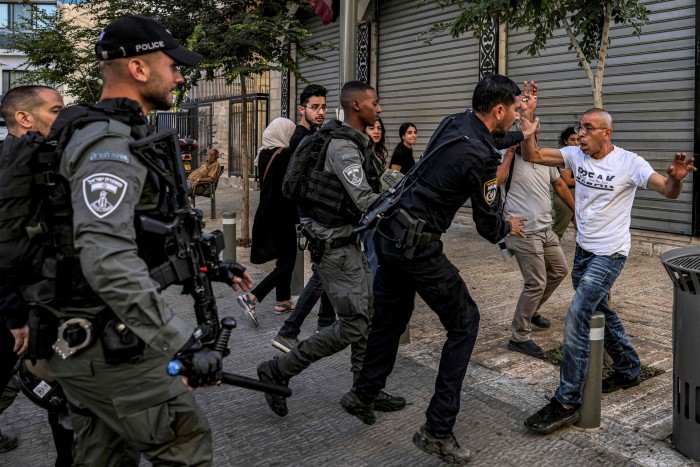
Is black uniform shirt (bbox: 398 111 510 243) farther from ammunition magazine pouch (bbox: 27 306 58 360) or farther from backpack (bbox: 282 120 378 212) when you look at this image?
ammunition magazine pouch (bbox: 27 306 58 360)

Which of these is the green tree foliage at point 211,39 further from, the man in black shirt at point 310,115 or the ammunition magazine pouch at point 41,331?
the ammunition magazine pouch at point 41,331

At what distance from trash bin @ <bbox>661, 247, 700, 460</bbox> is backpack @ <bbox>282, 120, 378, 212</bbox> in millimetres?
1931

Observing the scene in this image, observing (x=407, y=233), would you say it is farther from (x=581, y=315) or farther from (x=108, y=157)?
(x=108, y=157)

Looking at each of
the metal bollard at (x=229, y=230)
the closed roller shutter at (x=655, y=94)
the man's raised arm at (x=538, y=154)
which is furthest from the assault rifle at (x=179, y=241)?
the closed roller shutter at (x=655, y=94)

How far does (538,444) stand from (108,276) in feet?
9.06

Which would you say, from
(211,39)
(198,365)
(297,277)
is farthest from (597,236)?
(211,39)

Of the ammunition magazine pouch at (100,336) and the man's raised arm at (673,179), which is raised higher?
the man's raised arm at (673,179)

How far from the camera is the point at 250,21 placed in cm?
1027

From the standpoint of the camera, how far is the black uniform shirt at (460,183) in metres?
3.83

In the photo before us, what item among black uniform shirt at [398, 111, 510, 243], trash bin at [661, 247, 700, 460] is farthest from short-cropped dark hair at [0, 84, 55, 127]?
trash bin at [661, 247, 700, 460]

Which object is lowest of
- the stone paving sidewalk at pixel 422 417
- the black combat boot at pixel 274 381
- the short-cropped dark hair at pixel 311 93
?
the stone paving sidewalk at pixel 422 417

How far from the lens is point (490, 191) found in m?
3.86

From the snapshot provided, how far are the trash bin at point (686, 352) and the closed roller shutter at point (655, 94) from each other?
598 cm

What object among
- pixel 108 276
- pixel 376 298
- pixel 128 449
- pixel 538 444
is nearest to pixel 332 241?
pixel 376 298
